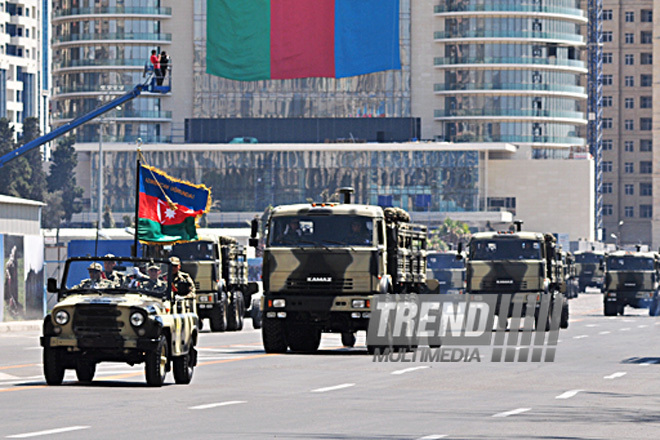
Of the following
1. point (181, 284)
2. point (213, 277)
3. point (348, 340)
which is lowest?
point (348, 340)

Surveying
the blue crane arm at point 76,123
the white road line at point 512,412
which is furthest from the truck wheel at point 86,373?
the blue crane arm at point 76,123

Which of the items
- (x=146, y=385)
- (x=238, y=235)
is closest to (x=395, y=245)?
(x=146, y=385)

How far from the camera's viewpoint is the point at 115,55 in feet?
523

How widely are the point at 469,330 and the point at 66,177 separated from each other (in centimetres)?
11710

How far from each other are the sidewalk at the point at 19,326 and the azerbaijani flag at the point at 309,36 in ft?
313

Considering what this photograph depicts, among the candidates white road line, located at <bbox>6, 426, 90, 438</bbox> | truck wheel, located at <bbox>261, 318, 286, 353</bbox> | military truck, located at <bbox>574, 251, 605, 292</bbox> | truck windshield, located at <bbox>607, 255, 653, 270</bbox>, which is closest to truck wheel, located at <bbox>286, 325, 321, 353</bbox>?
truck wheel, located at <bbox>261, 318, 286, 353</bbox>

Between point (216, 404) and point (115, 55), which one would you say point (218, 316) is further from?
point (115, 55)

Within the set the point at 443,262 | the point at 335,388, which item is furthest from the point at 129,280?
the point at 443,262

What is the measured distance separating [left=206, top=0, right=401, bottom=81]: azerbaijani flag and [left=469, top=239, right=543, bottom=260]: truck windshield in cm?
9625

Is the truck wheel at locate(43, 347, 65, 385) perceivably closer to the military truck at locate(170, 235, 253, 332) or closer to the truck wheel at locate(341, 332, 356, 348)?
the truck wheel at locate(341, 332, 356, 348)

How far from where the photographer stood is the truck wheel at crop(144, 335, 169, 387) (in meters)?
19.6

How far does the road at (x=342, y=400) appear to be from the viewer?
15047 millimetres

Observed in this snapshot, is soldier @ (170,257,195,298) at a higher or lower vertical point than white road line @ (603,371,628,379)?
higher

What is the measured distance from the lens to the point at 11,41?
185 m
